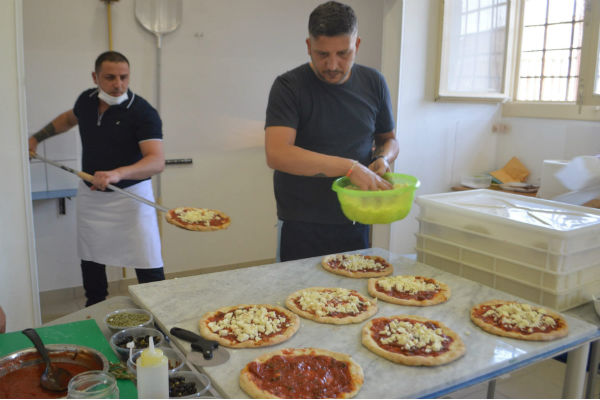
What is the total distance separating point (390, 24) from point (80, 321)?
9.89 feet

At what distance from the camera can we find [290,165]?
1948 millimetres

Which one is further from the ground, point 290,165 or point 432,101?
point 432,101

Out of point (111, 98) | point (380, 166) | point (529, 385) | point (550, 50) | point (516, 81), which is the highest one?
point (550, 50)

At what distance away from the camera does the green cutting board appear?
4.53 ft

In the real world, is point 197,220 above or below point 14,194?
below

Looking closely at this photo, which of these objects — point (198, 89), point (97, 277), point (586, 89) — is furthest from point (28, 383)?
point (586, 89)

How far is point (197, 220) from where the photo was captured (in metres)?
2.46

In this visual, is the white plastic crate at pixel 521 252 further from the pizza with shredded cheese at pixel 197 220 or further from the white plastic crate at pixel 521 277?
the pizza with shredded cheese at pixel 197 220

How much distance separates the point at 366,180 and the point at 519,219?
56 centimetres

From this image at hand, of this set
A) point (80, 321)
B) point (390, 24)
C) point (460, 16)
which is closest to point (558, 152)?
point (460, 16)

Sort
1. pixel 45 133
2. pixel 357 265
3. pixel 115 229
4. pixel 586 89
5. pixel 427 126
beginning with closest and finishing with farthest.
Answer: pixel 357 265 < pixel 115 229 < pixel 45 133 < pixel 586 89 < pixel 427 126

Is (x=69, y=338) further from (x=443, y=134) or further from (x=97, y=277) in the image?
(x=443, y=134)

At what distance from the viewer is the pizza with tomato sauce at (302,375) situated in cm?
114

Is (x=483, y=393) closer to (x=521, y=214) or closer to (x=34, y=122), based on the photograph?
(x=521, y=214)
